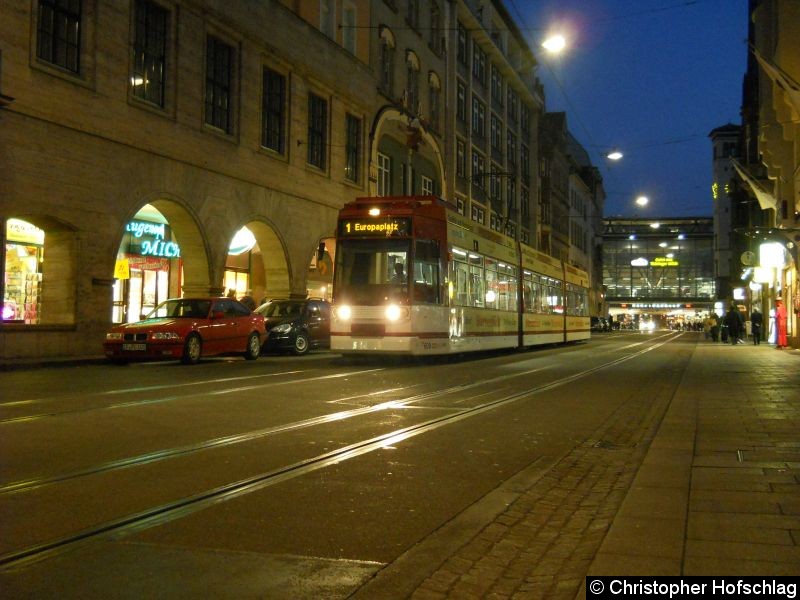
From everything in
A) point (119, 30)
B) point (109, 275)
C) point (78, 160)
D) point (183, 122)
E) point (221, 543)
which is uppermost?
point (119, 30)

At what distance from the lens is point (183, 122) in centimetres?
2673

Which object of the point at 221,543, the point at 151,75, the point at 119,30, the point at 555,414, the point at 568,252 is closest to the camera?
the point at 221,543

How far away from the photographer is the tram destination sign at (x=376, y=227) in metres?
20.4

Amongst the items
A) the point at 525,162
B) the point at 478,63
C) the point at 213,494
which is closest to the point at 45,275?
the point at 213,494

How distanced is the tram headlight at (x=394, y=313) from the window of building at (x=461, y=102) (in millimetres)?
34491

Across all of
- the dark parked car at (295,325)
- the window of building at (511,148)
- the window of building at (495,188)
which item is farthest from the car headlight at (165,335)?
the window of building at (511,148)

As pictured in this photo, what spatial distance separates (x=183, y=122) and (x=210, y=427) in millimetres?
18872

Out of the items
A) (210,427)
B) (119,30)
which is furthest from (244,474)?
(119,30)

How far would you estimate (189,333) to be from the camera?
20.5 metres

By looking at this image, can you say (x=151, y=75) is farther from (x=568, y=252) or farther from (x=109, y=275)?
(x=568, y=252)

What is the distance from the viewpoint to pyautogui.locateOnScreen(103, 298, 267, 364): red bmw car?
19.9 m

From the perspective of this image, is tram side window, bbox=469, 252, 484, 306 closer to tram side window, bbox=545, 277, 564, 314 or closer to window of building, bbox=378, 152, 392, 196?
tram side window, bbox=545, 277, 564, 314

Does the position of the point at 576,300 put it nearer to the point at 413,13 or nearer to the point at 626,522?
the point at 413,13

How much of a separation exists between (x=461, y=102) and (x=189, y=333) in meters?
36.9
